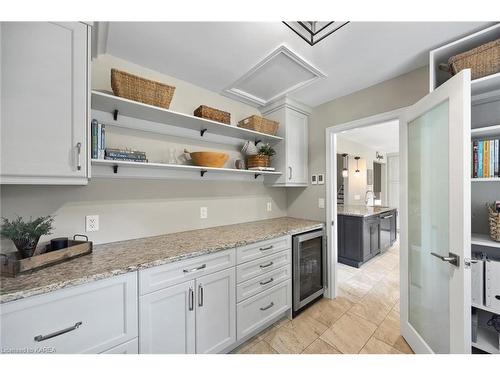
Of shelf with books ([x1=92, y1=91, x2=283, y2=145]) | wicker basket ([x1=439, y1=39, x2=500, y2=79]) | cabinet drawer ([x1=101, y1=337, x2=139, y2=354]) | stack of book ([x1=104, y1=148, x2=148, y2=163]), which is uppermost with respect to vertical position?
wicker basket ([x1=439, y1=39, x2=500, y2=79])

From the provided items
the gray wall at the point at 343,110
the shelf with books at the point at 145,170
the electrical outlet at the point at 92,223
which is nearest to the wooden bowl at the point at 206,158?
the shelf with books at the point at 145,170

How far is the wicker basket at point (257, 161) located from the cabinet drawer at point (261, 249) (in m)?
0.85

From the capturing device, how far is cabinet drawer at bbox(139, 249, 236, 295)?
1.18m

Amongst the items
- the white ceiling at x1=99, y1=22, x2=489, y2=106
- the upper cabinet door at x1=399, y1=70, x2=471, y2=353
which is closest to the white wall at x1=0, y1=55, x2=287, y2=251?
the white ceiling at x1=99, y1=22, x2=489, y2=106

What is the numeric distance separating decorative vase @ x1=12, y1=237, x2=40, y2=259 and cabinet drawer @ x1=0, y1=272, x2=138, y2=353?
369 mm

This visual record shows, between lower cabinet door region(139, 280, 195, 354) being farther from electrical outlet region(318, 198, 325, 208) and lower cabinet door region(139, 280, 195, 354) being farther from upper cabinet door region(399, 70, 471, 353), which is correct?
electrical outlet region(318, 198, 325, 208)

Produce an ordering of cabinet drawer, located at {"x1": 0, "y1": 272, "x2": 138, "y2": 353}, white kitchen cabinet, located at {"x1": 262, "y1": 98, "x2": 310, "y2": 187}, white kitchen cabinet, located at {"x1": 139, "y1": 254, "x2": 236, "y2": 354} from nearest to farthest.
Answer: cabinet drawer, located at {"x1": 0, "y1": 272, "x2": 138, "y2": 353} → white kitchen cabinet, located at {"x1": 139, "y1": 254, "x2": 236, "y2": 354} → white kitchen cabinet, located at {"x1": 262, "y1": 98, "x2": 310, "y2": 187}

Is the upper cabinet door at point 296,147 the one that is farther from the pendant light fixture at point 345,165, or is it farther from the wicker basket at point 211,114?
the pendant light fixture at point 345,165

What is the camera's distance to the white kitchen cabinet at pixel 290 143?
7.91ft

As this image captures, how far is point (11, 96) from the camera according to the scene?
1.01 metres

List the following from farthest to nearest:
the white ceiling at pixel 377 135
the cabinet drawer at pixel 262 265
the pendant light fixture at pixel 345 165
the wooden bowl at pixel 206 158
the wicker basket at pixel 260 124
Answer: the pendant light fixture at pixel 345 165 < the white ceiling at pixel 377 135 < the wicker basket at pixel 260 124 < the wooden bowl at pixel 206 158 < the cabinet drawer at pixel 262 265

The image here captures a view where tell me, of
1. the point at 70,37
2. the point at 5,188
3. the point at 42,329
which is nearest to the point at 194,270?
the point at 42,329

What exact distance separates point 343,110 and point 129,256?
2.55m

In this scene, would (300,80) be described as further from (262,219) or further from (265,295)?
(265,295)
